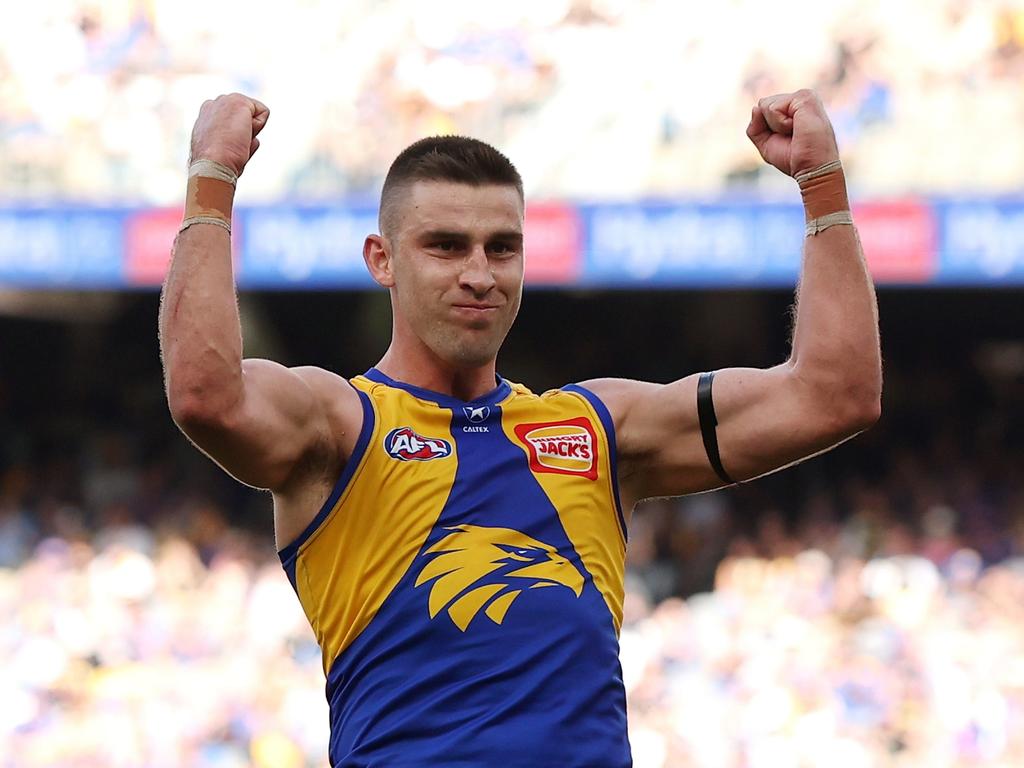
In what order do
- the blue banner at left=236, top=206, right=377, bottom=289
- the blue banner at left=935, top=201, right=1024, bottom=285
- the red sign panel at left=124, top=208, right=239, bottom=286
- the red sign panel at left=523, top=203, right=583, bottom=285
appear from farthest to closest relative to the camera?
the red sign panel at left=124, top=208, right=239, bottom=286, the blue banner at left=236, top=206, right=377, bottom=289, the red sign panel at left=523, top=203, right=583, bottom=285, the blue banner at left=935, top=201, right=1024, bottom=285

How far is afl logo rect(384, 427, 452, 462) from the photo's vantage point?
3211 mm

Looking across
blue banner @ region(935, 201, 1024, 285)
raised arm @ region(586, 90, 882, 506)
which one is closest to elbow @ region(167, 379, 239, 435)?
raised arm @ region(586, 90, 882, 506)

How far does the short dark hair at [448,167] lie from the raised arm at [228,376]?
362 mm

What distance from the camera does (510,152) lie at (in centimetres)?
1148

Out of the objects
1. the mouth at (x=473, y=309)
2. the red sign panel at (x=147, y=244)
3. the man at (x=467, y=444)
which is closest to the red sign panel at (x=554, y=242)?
the red sign panel at (x=147, y=244)

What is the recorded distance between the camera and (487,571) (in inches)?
122

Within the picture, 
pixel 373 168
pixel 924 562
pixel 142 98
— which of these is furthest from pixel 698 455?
pixel 142 98

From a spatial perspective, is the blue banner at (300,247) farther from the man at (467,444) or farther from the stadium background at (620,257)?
the man at (467,444)

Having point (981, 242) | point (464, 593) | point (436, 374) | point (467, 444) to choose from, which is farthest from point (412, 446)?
point (981, 242)

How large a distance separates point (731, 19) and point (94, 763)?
681cm

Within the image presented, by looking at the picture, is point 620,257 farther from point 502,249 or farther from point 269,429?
point 269,429

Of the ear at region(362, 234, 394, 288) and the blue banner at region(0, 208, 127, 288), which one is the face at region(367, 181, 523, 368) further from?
the blue banner at region(0, 208, 127, 288)

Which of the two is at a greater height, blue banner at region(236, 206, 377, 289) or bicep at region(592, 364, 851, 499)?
blue banner at region(236, 206, 377, 289)

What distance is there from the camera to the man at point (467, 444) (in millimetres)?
2990
